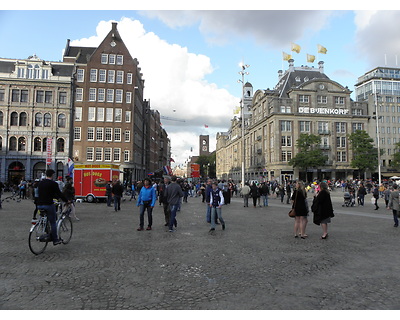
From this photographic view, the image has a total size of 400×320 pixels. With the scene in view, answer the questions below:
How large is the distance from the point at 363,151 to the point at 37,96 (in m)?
59.3

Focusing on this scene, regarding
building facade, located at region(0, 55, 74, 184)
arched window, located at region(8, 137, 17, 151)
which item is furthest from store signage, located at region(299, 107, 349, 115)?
arched window, located at region(8, 137, 17, 151)

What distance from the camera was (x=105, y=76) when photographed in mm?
47781

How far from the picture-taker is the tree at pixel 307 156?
181ft

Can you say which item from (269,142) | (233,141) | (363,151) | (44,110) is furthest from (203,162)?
(44,110)

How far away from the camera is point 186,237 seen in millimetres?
9461

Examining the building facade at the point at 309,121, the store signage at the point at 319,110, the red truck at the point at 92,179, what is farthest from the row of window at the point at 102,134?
the store signage at the point at 319,110

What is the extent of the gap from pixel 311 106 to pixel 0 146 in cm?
5746

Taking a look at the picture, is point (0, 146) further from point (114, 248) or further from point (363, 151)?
point (363, 151)

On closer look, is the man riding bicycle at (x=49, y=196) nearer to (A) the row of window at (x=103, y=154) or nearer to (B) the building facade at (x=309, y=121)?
(A) the row of window at (x=103, y=154)

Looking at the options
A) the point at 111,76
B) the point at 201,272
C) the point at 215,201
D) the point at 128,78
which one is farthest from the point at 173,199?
the point at 111,76

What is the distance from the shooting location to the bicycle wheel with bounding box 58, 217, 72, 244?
26.3ft

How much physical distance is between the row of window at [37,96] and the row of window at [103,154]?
8.93 meters

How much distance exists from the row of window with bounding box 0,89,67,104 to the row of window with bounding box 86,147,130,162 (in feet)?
29.3

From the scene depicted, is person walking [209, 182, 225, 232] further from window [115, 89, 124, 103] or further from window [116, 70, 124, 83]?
window [116, 70, 124, 83]
